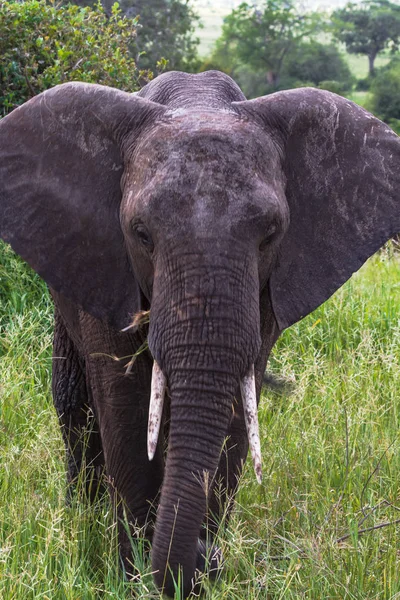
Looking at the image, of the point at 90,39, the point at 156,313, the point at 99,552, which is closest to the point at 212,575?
the point at 99,552

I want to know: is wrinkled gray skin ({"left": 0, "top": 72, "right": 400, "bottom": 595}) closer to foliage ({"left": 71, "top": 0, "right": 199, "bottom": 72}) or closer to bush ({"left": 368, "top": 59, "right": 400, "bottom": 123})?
foliage ({"left": 71, "top": 0, "right": 199, "bottom": 72})

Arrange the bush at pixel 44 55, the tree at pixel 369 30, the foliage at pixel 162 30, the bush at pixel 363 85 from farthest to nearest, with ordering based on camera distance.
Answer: the tree at pixel 369 30
the bush at pixel 363 85
the foliage at pixel 162 30
the bush at pixel 44 55

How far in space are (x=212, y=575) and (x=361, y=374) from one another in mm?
1921

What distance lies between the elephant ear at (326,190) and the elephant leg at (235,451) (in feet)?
0.34

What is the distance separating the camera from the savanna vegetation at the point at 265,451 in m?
2.89

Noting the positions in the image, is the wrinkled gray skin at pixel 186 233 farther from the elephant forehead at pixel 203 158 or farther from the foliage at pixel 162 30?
the foliage at pixel 162 30

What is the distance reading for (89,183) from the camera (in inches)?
→ 123

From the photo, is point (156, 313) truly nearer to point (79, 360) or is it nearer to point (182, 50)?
point (79, 360)

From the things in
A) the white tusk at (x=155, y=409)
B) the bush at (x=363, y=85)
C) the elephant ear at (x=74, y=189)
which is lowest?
the bush at (x=363, y=85)

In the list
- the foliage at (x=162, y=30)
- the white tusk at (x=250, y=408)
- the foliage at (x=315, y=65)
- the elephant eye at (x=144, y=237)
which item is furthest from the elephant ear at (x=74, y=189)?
the foliage at (x=315, y=65)

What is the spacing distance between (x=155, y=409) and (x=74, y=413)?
55.3 inches

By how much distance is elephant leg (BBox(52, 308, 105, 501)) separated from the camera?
4047mm

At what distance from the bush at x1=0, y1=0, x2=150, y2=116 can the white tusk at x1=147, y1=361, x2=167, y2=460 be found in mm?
3431

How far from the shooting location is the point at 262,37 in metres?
39.6
